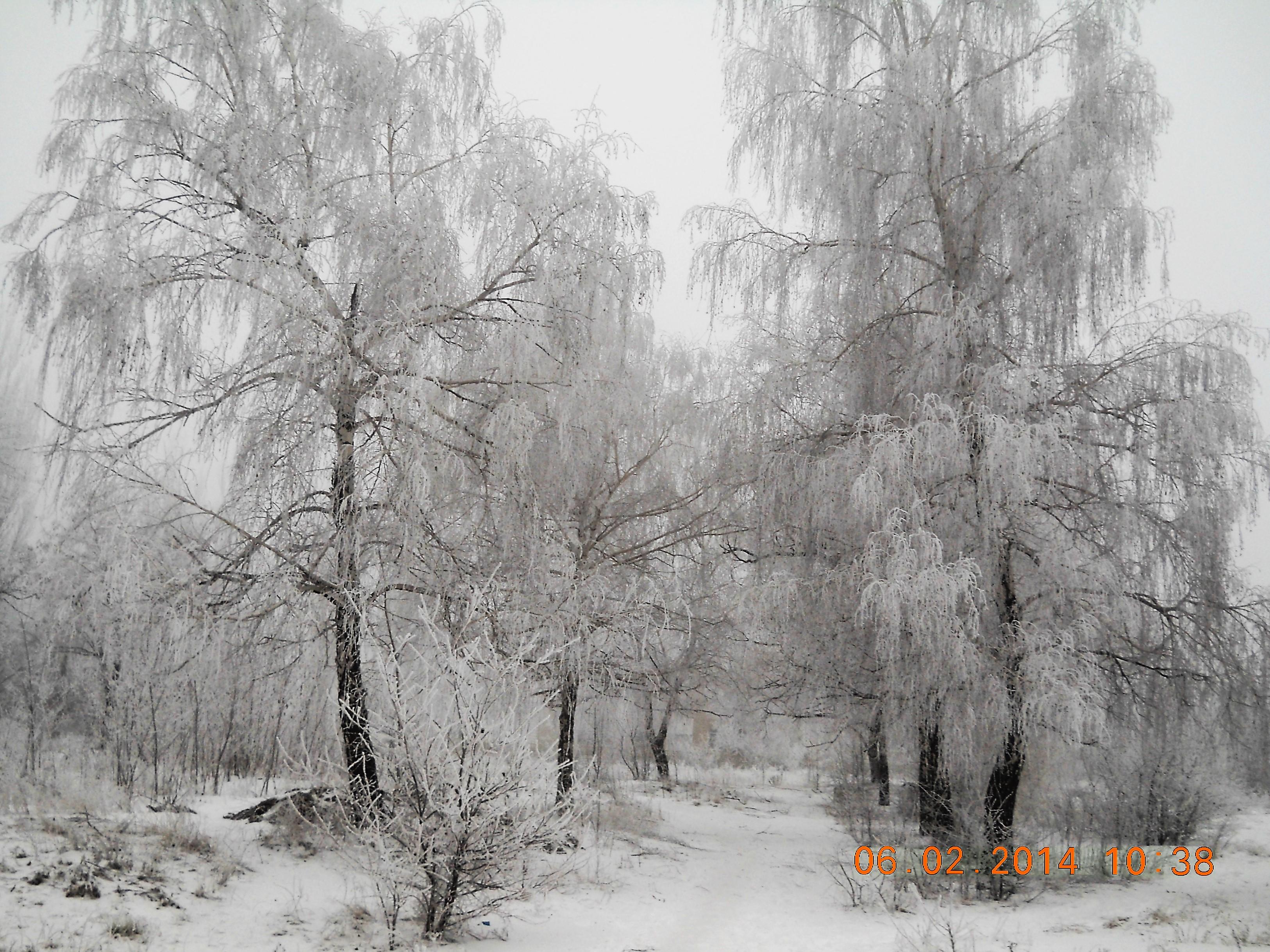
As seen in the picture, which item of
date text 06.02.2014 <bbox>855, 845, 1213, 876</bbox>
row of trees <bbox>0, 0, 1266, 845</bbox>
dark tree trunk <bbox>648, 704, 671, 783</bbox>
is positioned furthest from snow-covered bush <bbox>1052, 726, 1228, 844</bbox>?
dark tree trunk <bbox>648, 704, 671, 783</bbox>

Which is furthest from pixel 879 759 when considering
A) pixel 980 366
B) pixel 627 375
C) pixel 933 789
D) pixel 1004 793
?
pixel 627 375

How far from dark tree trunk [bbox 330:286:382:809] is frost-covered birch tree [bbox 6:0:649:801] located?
0.02 m

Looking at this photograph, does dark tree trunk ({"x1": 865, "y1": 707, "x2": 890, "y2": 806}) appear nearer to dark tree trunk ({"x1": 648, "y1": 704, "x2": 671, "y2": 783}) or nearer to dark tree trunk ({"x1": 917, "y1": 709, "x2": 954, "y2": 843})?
dark tree trunk ({"x1": 917, "y1": 709, "x2": 954, "y2": 843})

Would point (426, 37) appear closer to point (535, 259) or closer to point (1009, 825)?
point (535, 259)

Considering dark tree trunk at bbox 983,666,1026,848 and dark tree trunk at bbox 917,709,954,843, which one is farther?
dark tree trunk at bbox 917,709,954,843

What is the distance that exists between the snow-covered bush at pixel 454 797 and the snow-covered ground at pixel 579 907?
37cm

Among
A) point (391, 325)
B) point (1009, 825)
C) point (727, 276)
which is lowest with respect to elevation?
point (1009, 825)

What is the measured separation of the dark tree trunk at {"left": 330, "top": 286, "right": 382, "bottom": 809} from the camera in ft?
18.9

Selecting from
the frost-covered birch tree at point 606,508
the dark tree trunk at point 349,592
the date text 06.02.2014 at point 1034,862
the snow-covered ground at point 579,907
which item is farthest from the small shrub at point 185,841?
the date text 06.02.2014 at point 1034,862

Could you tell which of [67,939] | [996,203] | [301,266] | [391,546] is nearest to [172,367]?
[301,266]

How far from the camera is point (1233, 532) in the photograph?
22.7 ft

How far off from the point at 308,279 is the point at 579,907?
514cm

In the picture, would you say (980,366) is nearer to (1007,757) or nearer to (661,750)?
(1007,757)

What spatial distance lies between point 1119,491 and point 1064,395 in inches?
40.8
